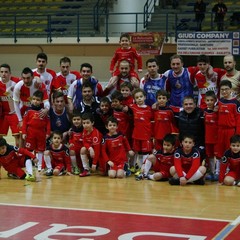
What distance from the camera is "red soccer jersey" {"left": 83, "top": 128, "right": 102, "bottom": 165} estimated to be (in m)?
8.44

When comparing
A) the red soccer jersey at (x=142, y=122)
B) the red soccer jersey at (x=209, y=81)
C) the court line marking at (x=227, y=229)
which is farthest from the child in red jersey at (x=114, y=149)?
the court line marking at (x=227, y=229)

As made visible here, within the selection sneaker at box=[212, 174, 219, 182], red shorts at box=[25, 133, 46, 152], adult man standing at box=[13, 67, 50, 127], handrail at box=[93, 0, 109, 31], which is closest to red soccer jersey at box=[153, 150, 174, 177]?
sneaker at box=[212, 174, 219, 182]

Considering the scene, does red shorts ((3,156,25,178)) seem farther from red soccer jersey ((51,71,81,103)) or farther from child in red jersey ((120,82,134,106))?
child in red jersey ((120,82,134,106))

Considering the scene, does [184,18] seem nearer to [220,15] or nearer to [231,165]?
[220,15]

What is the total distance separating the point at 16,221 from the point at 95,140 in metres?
3.03

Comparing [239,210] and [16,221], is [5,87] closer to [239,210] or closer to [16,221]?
[16,221]

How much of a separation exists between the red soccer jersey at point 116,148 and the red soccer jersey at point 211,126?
1274 millimetres

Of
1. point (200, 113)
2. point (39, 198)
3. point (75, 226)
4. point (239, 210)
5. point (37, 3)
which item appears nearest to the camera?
point (75, 226)

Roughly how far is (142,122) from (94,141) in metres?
0.82

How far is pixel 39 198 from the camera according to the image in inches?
269

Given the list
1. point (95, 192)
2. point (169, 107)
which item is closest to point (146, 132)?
point (169, 107)

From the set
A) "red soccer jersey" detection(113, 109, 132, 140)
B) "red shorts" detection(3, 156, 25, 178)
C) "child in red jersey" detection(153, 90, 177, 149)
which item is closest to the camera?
"red shorts" detection(3, 156, 25, 178)

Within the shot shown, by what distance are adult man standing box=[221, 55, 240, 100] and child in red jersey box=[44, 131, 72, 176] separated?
110 inches

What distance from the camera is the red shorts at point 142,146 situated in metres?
8.57
